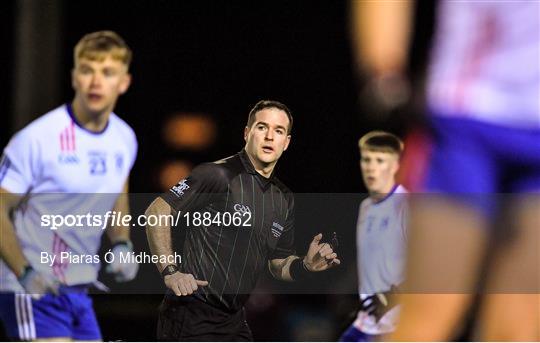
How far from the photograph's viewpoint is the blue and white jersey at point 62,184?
3.30 meters

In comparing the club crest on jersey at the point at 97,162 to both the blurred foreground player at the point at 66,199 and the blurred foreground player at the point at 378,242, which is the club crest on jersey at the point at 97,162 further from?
the blurred foreground player at the point at 378,242

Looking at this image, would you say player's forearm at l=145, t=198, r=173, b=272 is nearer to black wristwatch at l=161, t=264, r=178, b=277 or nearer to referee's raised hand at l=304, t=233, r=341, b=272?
black wristwatch at l=161, t=264, r=178, b=277

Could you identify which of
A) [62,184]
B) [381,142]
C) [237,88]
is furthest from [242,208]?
[62,184]

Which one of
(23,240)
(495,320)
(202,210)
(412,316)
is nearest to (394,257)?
(412,316)

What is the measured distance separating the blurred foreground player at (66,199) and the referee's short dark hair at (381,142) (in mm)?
895

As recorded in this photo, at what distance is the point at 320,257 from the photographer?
3289mm

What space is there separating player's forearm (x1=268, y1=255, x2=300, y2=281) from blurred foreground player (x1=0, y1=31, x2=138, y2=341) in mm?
538

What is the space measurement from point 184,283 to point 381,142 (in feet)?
3.07

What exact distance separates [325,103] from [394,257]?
0.65 m

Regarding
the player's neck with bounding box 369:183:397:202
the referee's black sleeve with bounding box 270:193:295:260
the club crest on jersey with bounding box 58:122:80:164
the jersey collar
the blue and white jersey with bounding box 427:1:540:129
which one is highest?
the blue and white jersey with bounding box 427:1:540:129

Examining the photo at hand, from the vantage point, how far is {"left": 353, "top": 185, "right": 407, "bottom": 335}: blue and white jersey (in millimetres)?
3285

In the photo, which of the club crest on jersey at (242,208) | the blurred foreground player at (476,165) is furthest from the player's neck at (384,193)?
the club crest on jersey at (242,208)

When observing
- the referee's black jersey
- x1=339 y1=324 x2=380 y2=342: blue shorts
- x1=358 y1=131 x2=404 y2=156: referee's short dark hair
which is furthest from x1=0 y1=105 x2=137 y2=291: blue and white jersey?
x1=339 y1=324 x2=380 y2=342: blue shorts

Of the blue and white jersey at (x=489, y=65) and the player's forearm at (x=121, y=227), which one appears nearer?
the blue and white jersey at (x=489, y=65)
